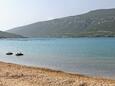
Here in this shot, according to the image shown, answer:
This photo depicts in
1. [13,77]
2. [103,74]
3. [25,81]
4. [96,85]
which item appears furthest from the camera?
[103,74]

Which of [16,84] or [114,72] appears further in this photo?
[114,72]

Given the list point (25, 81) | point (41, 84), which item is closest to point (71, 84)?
point (41, 84)

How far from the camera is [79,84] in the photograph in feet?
69.2

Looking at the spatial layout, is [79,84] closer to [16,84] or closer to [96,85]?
[96,85]

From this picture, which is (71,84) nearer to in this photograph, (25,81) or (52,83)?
(52,83)

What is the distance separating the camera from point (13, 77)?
2602cm

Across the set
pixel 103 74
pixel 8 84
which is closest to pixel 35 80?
pixel 8 84

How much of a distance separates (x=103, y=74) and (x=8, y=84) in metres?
16.1

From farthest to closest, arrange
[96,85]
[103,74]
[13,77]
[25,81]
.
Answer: [103,74]
[13,77]
[25,81]
[96,85]

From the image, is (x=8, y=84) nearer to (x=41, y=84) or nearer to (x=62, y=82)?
(x=41, y=84)

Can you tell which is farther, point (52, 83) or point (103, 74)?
point (103, 74)

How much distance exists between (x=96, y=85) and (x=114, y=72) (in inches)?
609

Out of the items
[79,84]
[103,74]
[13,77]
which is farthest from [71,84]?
[103,74]

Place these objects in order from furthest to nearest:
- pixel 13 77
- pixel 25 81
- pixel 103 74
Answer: pixel 103 74
pixel 13 77
pixel 25 81
